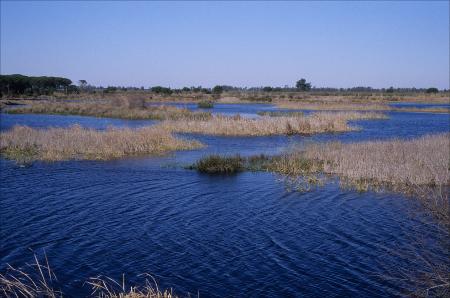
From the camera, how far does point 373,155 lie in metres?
20.8

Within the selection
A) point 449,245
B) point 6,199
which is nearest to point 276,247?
point 449,245

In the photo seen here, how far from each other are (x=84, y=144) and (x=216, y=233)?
594 inches

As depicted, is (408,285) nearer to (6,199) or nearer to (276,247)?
(276,247)

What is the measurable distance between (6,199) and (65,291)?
787 cm

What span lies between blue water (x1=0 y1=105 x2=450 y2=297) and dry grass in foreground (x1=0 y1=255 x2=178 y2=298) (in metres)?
0.31

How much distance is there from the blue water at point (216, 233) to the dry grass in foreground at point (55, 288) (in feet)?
1.03

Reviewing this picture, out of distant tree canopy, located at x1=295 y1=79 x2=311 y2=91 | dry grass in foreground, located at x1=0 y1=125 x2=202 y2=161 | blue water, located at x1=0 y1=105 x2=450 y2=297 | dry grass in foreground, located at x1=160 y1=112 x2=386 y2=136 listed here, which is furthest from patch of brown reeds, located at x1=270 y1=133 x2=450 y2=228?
distant tree canopy, located at x1=295 y1=79 x2=311 y2=91

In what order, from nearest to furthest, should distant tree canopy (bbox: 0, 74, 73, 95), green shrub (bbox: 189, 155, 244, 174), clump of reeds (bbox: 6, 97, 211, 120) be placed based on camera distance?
green shrub (bbox: 189, 155, 244, 174) → clump of reeds (bbox: 6, 97, 211, 120) → distant tree canopy (bbox: 0, 74, 73, 95)

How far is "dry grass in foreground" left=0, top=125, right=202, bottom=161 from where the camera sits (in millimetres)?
24047

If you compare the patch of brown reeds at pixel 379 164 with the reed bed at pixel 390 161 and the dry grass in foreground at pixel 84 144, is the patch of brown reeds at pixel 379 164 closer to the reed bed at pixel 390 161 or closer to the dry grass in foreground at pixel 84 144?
the reed bed at pixel 390 161

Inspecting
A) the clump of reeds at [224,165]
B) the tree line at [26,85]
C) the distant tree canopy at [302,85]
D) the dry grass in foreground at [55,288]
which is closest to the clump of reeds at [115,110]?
the clump of reeds at [224,165]

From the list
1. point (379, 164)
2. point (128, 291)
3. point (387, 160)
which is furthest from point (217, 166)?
point (128, 291)

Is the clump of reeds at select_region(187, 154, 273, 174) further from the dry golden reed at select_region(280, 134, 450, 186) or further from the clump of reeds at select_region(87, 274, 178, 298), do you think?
the clump of reeds at select_region(87, 274, 178, 298)

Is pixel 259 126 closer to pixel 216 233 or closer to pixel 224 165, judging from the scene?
pixel 224 165
